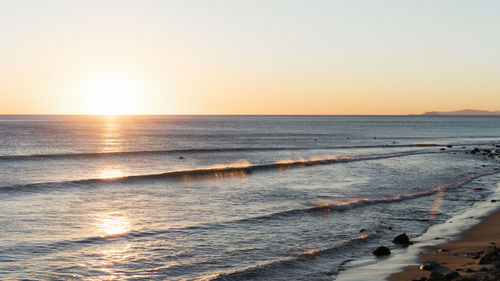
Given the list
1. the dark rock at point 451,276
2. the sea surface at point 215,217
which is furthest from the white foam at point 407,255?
the dark rock at point 451,276

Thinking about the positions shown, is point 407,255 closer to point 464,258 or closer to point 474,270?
point 464,258

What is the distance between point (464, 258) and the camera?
13047mm

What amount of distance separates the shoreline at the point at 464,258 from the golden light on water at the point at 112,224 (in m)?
9.77

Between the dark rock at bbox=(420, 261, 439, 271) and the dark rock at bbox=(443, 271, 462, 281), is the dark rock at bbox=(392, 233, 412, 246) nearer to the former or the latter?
the dark rock at bbox=(420, 261, 439, 271)

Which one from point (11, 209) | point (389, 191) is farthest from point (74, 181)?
point (389, 191)

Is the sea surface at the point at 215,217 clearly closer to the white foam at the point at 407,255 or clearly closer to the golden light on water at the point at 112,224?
the golden light on water at the point at 112,224

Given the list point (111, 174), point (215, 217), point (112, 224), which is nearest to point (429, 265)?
point (215, 217)

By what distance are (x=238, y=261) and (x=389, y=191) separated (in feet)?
52.8

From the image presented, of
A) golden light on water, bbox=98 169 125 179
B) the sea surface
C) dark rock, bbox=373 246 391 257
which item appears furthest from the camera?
golden light on water, bbox=98 169 125 179

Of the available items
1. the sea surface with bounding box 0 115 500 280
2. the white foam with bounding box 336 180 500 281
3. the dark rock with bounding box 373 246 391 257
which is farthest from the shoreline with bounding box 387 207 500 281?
the sea surface with bounding box 0 115 500 280

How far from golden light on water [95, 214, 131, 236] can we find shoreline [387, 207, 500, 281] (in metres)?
9.77

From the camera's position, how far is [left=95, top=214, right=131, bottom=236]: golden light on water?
17109 mm

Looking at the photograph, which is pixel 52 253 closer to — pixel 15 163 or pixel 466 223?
pixel 466 223

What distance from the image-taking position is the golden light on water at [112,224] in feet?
56.1
